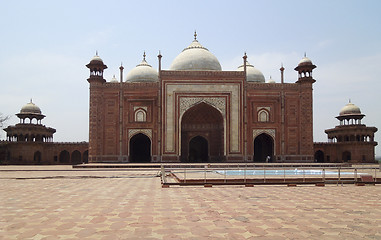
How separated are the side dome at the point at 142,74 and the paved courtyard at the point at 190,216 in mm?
21322

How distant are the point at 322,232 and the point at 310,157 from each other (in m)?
21.4

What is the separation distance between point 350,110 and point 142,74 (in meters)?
18.4

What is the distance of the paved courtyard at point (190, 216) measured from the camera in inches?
163

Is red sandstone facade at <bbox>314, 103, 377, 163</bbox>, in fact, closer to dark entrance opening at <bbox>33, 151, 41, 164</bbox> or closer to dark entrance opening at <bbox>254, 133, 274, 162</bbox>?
dark entrance opening at <bbox>254, 133, 274, 162</bbox>

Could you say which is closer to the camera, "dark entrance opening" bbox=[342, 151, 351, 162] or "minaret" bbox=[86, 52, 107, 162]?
"minaret" bbox=[86, 52, 107, 162]

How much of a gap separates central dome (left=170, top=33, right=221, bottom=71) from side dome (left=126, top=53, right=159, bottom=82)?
2270 mm

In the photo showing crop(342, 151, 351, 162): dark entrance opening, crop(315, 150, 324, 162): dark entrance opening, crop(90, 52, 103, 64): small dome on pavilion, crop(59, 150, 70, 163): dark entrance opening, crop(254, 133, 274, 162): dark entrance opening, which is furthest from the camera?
crop(59, 150, 70, 163): dark entrance opening

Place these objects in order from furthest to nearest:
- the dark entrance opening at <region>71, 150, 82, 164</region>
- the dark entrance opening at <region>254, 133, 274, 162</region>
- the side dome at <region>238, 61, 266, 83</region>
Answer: the dark entrance opening at <region>71, 150, 82, 164</region> → the side dome at <region>238, 61, 266, 83</region> → the dark entrance opening at <region>254, 133, 274, 162</region>

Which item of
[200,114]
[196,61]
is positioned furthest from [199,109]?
[196,61]

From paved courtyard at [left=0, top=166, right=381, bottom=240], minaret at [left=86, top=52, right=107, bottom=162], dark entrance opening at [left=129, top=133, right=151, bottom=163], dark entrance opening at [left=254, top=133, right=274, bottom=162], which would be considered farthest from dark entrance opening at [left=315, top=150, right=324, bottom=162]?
paved courtyard at [left=0, top=166, right=381, bottom=240]

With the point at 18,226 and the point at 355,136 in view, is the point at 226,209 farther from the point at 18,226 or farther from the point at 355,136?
the point at 355,136

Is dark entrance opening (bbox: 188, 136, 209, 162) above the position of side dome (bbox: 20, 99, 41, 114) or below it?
below

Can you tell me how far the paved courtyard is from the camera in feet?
13.6

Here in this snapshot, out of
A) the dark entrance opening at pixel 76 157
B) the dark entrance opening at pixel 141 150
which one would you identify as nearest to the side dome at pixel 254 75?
the dark entrance opening at pixel 141 150
